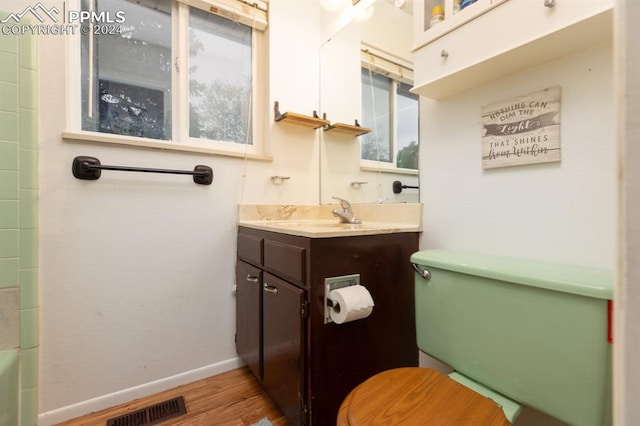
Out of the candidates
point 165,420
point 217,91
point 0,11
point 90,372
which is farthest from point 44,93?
point 165,420

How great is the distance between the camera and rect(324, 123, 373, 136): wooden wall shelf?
5.50ft

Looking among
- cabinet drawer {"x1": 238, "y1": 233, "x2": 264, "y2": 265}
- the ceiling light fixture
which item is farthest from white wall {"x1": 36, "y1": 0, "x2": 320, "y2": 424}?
the ceiling light fixture

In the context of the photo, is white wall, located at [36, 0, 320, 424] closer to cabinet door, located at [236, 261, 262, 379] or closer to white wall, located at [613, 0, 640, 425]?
cabinet door, located at [236, 261, 262, 379]

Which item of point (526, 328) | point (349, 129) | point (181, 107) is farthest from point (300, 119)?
point (526, 328)

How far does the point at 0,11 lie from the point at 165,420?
68.9 inches

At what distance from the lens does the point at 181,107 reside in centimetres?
150

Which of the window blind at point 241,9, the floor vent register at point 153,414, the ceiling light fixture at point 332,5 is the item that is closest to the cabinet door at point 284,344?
the floor vent register at point 153,414

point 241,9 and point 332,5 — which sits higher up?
point 332,5

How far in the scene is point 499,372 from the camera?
0.78 metres

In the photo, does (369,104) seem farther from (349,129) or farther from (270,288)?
(270,288)

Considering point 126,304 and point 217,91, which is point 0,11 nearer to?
point 217,91

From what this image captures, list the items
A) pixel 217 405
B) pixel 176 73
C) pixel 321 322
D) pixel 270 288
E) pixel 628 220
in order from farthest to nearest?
pixel 176 73
pixel 217 405
pixel 270 288
pixel 321 322
pixel 628 220

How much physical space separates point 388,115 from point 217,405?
5.45 ft

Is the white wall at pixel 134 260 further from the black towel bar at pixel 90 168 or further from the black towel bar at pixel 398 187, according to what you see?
the black towel bar at pixel 398 187
